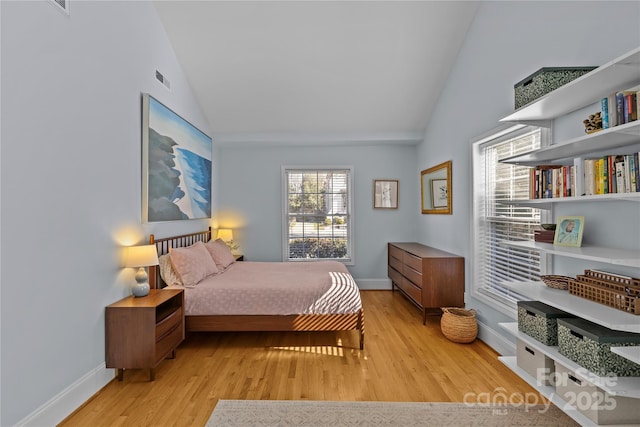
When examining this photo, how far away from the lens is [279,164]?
5539mm

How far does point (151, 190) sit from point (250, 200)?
2.38 m

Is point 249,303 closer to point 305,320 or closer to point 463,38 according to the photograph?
point 305,320

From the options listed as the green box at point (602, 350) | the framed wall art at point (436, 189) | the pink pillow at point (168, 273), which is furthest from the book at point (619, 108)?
the pink pillow at point (168, 273)

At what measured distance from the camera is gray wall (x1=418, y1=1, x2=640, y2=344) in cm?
198

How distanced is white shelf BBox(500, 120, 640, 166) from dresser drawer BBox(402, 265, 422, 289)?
1899mm

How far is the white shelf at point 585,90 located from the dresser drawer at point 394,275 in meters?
2.91

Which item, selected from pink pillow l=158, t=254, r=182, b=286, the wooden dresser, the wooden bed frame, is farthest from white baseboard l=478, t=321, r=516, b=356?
pink pillow l=158, t=254, r=182, b=286

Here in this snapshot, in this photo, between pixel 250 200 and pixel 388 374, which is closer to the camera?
pixel 388 374

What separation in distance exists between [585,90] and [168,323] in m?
3.35

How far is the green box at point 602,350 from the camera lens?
65.6 inches

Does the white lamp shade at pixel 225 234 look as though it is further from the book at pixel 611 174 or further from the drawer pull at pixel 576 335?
the book at pixel 611 174

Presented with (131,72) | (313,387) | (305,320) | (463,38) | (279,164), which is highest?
(463,38)

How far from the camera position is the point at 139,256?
9.06ft

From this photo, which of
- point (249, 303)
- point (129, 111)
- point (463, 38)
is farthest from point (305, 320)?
point (463, 38)
